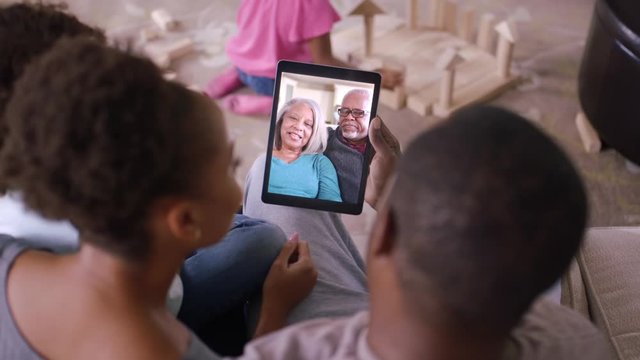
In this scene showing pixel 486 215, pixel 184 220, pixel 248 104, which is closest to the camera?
pixel 486 215

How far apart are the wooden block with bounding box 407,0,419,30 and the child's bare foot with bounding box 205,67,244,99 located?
0.53 meters

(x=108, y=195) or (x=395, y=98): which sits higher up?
(x=108, y=195)

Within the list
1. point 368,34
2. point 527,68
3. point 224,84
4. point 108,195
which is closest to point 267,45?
point 224,84

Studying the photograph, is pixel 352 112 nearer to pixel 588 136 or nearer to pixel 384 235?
pixel 384 235

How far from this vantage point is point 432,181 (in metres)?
0.49

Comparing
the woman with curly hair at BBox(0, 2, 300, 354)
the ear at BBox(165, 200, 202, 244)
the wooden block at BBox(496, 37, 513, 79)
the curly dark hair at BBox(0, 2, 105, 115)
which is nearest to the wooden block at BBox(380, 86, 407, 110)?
the wooden block at BBox(496, 37, 513, 79)

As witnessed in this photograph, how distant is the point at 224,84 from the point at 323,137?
2.65 ft

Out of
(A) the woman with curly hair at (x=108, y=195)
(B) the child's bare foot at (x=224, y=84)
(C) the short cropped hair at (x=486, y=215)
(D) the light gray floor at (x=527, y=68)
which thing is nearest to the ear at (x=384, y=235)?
(C) the short cropped hair at (x=486, y=215)

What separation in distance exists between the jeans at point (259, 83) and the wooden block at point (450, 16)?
55cm

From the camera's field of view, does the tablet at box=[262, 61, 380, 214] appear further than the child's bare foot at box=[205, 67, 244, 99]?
No

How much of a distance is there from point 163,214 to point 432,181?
244 mm

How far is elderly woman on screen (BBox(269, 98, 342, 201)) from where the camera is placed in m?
0.98

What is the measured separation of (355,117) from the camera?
0.99 meters

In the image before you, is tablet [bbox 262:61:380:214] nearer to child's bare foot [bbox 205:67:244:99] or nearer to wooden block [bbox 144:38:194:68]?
child's bare foot [bbox 205:67:244:99]
